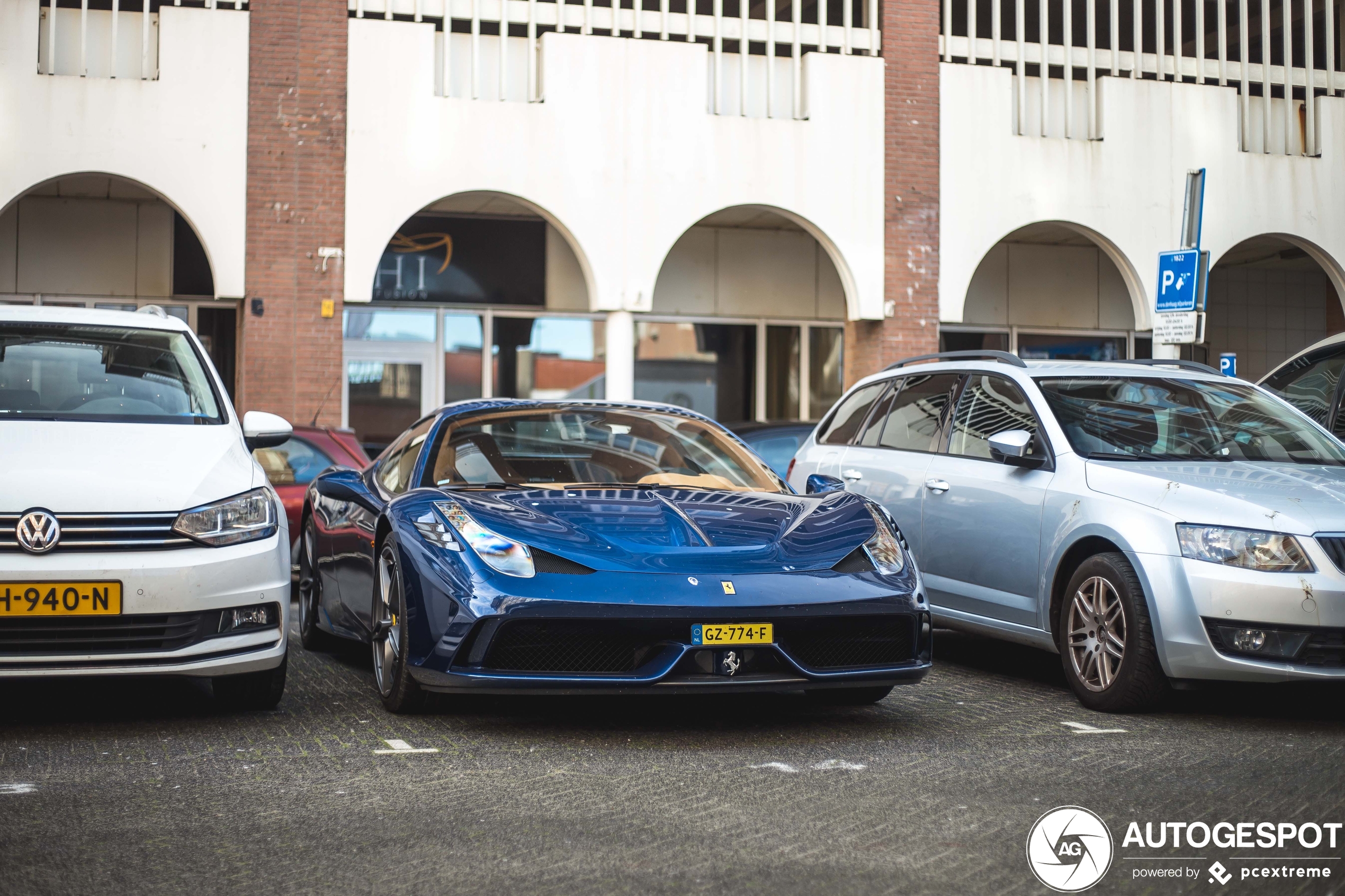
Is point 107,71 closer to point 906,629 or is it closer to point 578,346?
point 578,346

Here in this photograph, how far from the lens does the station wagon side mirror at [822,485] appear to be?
662cm

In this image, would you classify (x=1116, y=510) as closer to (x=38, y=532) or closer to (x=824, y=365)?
(x=38, y=532)

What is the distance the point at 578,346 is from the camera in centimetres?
2080

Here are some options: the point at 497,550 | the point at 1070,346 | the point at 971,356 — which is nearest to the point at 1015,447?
the point at 971,356

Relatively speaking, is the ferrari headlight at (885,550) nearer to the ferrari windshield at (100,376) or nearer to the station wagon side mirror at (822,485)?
the station wagon side mirror at (822,485)

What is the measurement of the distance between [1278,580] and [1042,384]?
6.11ft

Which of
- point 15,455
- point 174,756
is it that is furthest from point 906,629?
point 15,455

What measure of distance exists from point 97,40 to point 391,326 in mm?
5149

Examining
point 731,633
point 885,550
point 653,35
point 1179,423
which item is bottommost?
point 731,633

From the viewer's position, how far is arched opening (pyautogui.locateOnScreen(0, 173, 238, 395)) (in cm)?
1900

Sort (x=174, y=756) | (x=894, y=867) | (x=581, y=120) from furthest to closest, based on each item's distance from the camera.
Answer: (x=581, y=120) < (x=174, y=756) < (x=894, y=867)

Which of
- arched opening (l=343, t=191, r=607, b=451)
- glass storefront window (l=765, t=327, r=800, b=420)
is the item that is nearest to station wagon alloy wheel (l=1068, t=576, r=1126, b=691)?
arched opening (l=343, t=191, r=607, b=451)

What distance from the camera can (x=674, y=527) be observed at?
572 cm

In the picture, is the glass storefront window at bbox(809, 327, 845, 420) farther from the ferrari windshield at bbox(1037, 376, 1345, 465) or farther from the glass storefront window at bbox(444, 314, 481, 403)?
the ferrari windshield at bbox(1037, 376, 1345, 465)
